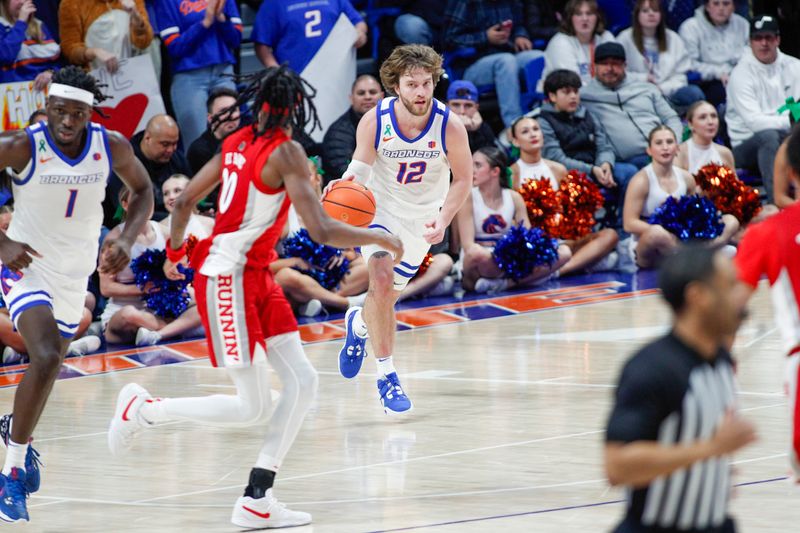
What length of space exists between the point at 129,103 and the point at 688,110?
526cm

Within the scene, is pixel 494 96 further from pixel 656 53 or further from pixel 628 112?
pixel 656 53

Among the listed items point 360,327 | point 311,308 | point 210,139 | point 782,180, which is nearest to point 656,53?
point 210,139

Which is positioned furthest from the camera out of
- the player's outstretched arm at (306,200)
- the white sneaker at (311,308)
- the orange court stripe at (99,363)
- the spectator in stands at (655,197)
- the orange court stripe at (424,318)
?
the spectator in stands at (655,197)

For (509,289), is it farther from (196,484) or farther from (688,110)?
(196,484)

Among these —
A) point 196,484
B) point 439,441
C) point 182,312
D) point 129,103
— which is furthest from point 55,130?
point 129,103

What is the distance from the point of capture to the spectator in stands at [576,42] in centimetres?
1339

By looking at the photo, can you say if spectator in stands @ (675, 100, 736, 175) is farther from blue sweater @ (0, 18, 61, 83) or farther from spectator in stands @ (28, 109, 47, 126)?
spectator in stands @ (28, 109, 47, 126)

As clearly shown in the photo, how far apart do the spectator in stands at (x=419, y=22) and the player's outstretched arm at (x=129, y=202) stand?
6.89 metres

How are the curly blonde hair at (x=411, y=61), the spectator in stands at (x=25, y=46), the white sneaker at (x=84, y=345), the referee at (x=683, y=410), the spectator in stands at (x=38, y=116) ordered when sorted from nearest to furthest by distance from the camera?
the referee at (x=683, y=410) < the curly blonde hair at (x=411, y=61) < the white sneaker at (x=84, y=345) < the spectator in stands at (x=38, y=116) < the spectator in stands at (x=25, y=46)

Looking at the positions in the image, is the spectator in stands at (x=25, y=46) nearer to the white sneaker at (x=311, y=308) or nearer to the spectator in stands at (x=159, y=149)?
the spectator in stands at (x=159, y=149)

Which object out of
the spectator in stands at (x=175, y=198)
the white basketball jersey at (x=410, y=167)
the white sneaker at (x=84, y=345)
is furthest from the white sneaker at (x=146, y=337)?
the white basketball jersey at (x=410, y=167)

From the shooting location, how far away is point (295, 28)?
486 inches

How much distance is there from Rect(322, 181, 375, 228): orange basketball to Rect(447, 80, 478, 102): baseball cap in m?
4.79

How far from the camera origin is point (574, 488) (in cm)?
578
